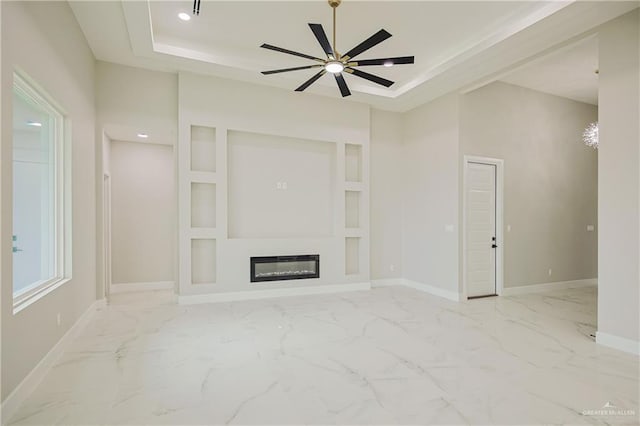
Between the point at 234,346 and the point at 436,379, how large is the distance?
202 centimetres

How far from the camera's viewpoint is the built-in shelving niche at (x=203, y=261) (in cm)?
532

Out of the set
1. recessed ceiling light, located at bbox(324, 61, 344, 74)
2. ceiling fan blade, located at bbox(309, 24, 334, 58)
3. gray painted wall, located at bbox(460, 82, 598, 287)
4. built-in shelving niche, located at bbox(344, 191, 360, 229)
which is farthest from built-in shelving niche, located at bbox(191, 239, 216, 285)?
gray painted wall, located at bbox(460, 82, 598, 287)

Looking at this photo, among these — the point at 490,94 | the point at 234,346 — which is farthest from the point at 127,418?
the point at 490,94

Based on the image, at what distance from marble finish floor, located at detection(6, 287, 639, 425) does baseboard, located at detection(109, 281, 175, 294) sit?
1.29m

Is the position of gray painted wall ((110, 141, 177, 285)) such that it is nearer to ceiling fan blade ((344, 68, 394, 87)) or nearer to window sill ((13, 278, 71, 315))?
window sill ((13, 278, 71, 315))

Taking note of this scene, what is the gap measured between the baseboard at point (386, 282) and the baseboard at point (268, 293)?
0.27 m

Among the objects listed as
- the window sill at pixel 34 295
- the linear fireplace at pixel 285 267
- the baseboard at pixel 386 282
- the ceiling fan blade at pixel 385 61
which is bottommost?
the baseboard at pixel 386 282

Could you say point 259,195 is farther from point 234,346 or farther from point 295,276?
point 234,346

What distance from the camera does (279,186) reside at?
591 cm

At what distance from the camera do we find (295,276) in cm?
587

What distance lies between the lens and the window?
2.70 meters

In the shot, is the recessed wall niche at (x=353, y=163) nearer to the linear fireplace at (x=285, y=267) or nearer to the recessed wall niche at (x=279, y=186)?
the recessed wall niche at (x=279, y=186)

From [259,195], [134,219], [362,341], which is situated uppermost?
[259,195]

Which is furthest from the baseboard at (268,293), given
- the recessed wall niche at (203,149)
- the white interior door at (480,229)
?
the recessed wall niche at (203,149)
